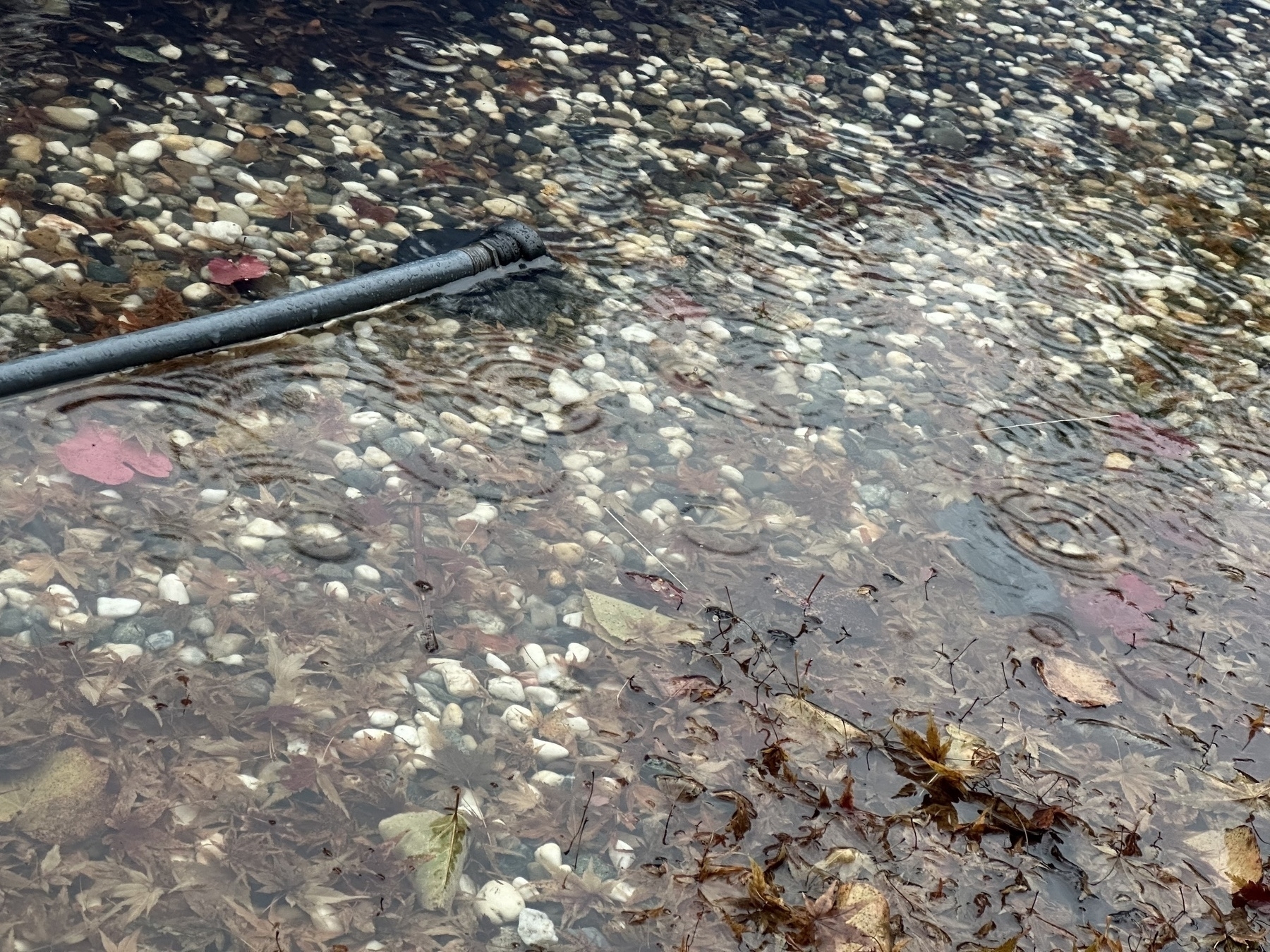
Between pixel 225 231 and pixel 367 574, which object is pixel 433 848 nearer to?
pixel 367 574

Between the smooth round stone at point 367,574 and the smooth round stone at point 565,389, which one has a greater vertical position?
the smooth round stone at point 565,389

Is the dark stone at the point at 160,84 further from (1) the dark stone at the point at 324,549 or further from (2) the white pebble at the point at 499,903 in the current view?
(2) the white pebble at the point at 499,903

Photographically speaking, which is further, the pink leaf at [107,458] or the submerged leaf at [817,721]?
the pink leaf at [107,458]

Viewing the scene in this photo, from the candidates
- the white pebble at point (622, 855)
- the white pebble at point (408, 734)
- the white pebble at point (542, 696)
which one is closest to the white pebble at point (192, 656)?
the white pebble at point (408, 734)

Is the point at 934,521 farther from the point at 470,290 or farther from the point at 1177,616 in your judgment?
the point at 470,290

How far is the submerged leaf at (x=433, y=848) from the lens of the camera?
3480mm

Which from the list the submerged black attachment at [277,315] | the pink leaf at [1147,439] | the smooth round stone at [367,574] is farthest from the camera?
the pink leaf at [1147,439]

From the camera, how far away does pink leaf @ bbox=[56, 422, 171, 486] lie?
443cm

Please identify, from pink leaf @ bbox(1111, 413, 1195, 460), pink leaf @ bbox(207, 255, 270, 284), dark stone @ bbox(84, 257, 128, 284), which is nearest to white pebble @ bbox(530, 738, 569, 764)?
pink leaf @ bbox(207, 255, 270, 284)

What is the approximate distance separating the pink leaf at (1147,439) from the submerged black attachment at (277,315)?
3.12m

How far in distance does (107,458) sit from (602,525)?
194cm

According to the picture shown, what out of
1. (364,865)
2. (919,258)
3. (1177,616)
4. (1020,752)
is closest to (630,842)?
(364,865)

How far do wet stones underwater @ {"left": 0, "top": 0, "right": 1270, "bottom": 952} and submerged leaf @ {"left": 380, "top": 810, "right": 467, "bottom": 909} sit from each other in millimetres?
11

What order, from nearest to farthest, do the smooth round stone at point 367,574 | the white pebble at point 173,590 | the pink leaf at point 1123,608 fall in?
1. the white pebble at point 173,590
2. the smooth round stone at point 367,574
3. the pink leaf at point 1123,608
